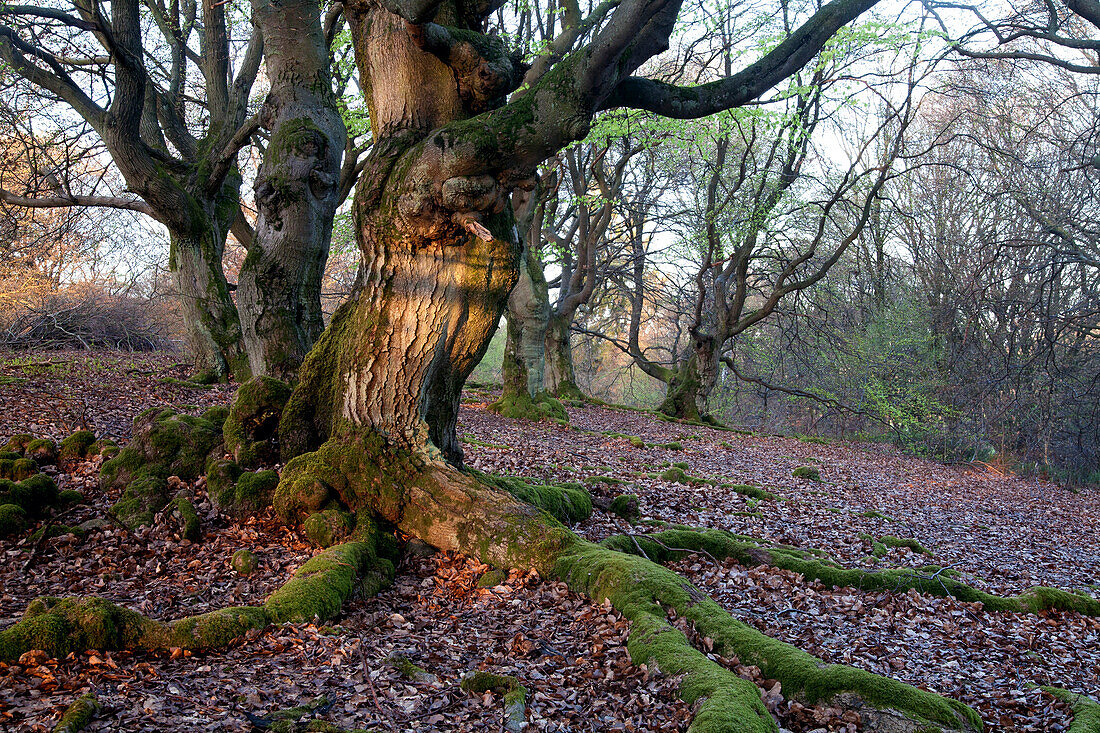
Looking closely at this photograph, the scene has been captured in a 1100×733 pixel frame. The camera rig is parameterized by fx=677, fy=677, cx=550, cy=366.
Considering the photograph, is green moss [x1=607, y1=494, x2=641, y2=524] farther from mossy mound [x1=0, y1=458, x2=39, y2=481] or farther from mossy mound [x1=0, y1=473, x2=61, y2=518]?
mossy mound [x1=0, y1=458, x2=39, y2=481]

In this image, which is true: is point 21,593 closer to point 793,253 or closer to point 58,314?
point 58,314

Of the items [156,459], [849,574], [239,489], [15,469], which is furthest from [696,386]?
[15,469]

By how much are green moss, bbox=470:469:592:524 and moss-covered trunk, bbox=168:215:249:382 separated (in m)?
7.28

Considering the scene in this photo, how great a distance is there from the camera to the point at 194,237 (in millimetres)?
12008

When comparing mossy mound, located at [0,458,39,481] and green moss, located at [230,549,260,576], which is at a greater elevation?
mossy mound, located at [0,458,39,481]

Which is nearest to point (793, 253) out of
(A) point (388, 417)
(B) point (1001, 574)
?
(B) point (1001, 574)

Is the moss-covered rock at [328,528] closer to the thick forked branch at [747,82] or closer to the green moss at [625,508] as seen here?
the green moss at [625,508]

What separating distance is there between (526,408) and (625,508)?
706cm

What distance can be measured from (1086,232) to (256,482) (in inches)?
486

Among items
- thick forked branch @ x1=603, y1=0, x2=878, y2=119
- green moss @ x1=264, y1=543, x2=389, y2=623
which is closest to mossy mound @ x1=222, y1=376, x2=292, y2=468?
green moss @ x1=264, y1=543, x2=389, y2=623

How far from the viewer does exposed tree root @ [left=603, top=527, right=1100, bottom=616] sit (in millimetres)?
5758

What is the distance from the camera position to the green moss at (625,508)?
294 inches

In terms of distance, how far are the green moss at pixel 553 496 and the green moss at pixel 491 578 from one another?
1247 millimetres

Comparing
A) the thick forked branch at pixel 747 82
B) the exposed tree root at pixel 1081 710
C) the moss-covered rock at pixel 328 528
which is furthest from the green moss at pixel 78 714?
the thick forked branch at pixel 747 82
